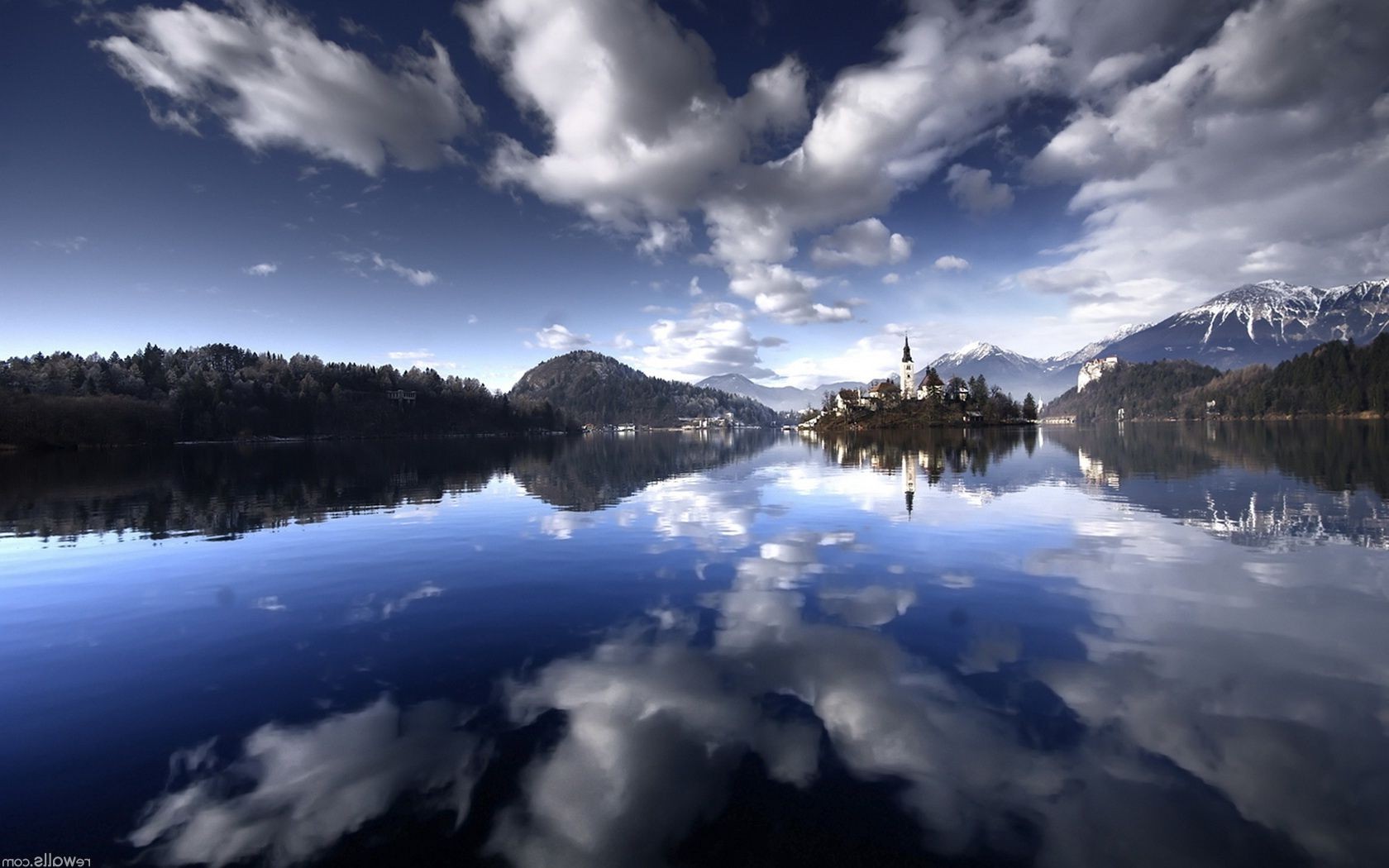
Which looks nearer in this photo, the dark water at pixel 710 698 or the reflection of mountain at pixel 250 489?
the dark water at pixel 710 698

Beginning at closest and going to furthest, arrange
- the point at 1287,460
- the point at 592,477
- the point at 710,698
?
the point at 710,698 → the point at 1287,460 → the point at 592,477

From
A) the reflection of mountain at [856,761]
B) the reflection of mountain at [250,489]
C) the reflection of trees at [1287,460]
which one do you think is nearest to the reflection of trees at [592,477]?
the reflection of mountain at [250,489]

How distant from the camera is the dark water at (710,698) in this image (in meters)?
7.97

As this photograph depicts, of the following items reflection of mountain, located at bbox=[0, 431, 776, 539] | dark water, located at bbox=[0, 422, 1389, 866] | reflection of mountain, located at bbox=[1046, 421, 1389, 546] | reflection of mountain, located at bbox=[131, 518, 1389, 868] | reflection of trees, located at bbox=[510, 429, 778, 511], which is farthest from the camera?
reflection of trees, located at bbox=[510, 429, 778, 511]

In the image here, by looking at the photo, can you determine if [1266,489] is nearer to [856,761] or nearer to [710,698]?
[856,761]

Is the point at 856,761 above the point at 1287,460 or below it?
above

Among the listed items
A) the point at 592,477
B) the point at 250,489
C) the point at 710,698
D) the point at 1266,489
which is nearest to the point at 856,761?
the point at 710,698

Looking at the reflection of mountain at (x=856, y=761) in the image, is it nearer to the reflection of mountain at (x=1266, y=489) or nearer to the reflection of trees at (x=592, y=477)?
the reflection of mountain at (x=1266, y=489)

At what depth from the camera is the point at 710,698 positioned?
11.9 m

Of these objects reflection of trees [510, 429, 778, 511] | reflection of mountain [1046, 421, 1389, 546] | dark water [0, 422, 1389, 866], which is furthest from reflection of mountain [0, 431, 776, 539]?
reflection of mountain [1046, 421, 1389, 546]

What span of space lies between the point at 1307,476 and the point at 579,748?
64.8 metres

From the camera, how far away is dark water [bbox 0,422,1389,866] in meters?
7.97

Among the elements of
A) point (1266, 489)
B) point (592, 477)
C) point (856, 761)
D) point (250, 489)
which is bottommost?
point (1266, 489)

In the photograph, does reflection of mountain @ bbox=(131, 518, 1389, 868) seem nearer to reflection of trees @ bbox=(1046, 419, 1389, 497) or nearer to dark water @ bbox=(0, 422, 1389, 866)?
dark water @ bbox=(0, 422, 1389, 866)
